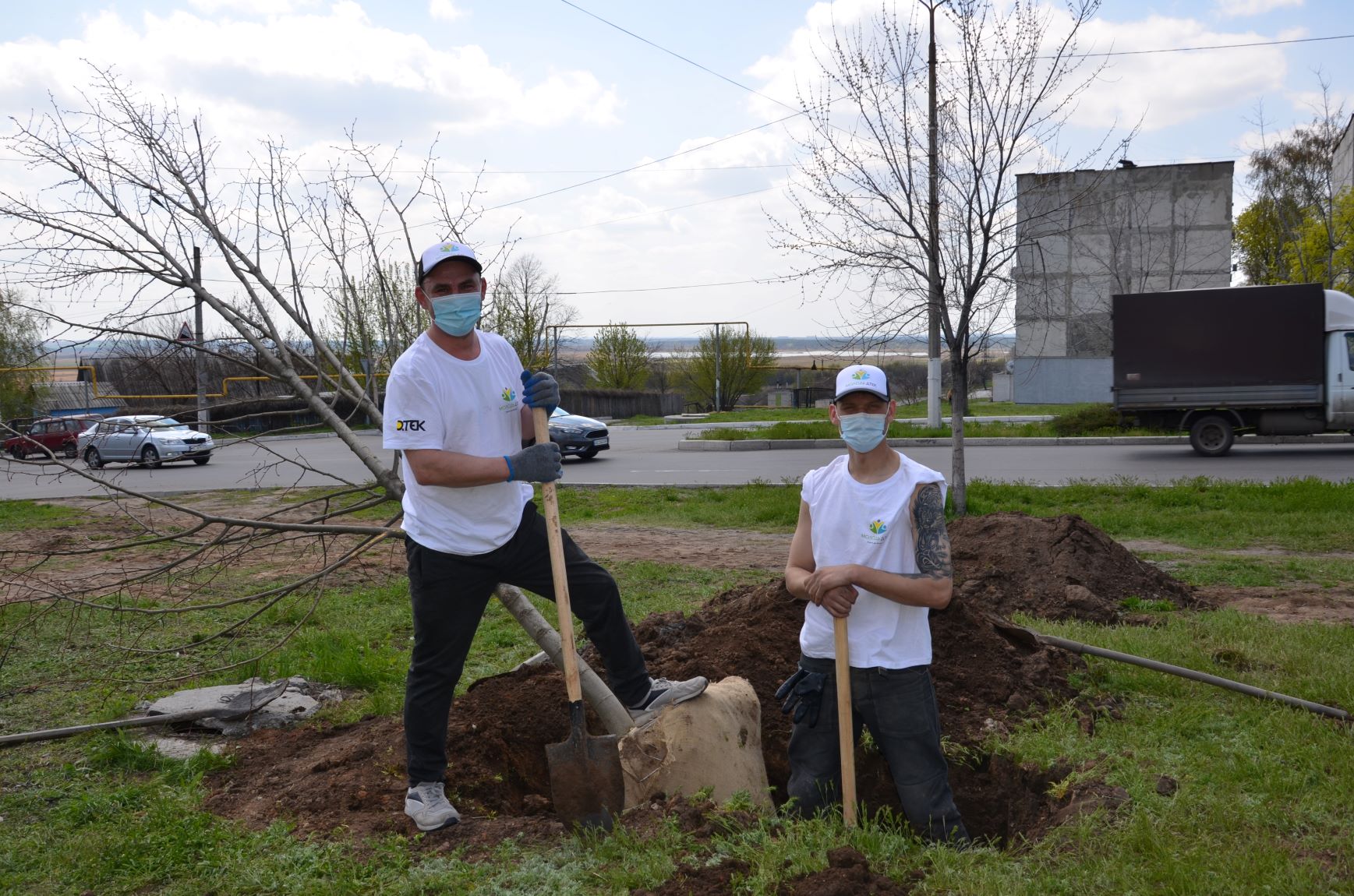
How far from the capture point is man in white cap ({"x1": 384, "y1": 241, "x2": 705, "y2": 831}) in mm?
3369

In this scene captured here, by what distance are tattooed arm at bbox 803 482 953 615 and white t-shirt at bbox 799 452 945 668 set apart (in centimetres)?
4

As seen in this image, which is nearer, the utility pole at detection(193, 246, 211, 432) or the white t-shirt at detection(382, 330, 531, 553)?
the white t-shirt at detection(382, 330, 531, 553)

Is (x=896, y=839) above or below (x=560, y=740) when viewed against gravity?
above

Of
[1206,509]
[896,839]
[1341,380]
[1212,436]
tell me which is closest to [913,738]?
[896,839]

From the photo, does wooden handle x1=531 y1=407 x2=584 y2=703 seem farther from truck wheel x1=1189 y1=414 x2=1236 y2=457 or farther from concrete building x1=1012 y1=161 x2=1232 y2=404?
concrete building x1=1012 y1=161 x2=1232 y2=404

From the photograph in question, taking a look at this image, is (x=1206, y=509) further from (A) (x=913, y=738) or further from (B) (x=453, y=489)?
(B) (x=453, y=489)

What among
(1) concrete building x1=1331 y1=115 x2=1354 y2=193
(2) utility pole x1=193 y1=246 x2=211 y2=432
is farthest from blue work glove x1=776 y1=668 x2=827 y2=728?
(1) concrete building x1=1331 y1=115 x2=1354 y2=193

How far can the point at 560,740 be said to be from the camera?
174 inches

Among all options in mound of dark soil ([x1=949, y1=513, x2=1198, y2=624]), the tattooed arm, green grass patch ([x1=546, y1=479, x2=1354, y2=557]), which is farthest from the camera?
green grass patch ([x1=546, y1=479, x2=1354, y2=557])

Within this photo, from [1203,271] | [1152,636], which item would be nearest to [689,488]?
[1152,636]

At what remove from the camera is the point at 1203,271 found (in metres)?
37.7

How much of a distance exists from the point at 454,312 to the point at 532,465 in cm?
58

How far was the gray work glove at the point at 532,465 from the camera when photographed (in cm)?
345

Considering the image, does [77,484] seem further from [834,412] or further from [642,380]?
[642,380]
